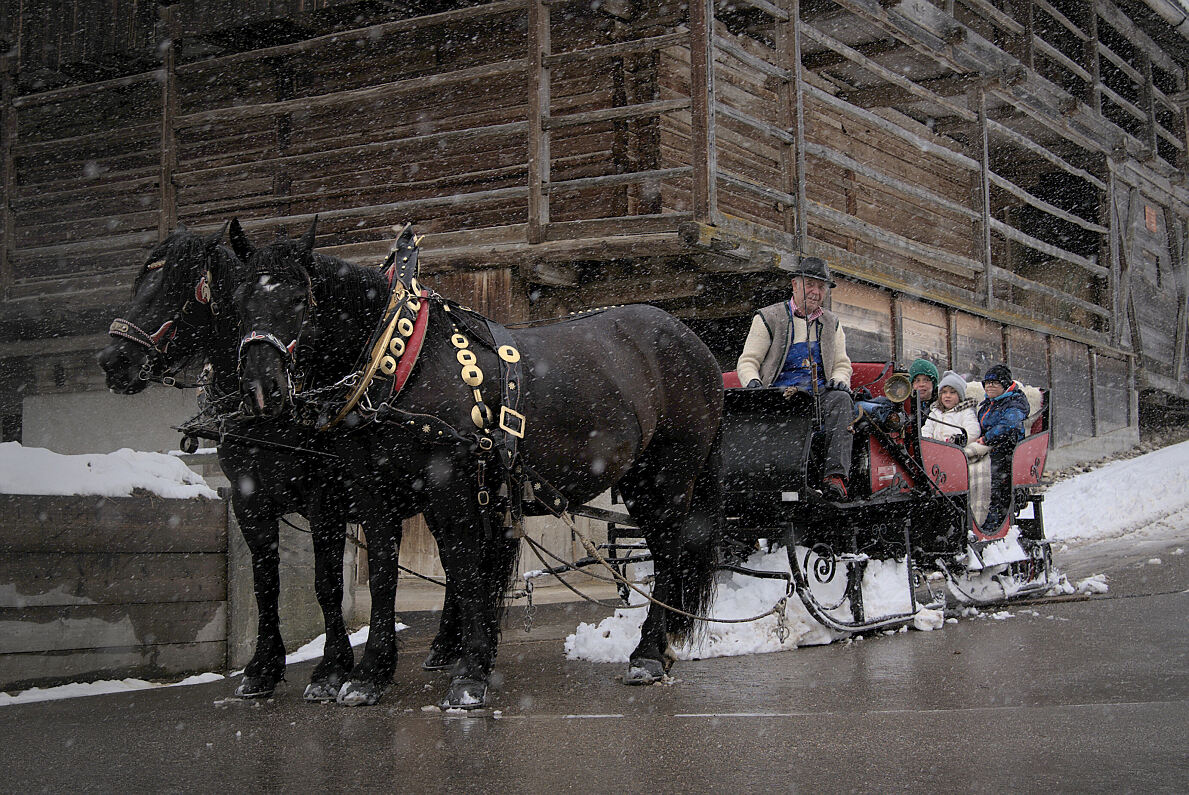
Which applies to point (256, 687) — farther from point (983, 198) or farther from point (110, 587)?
point (983, 198)

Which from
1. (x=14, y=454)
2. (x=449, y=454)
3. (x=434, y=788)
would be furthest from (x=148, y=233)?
(x=434, y=788)

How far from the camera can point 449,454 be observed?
479 cm

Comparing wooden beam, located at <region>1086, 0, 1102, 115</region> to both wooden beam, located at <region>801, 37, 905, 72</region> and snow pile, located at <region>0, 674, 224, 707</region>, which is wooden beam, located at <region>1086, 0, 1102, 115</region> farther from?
snow pile, located at <region>0, 674, 224, 707</region>

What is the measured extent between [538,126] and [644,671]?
573 cm

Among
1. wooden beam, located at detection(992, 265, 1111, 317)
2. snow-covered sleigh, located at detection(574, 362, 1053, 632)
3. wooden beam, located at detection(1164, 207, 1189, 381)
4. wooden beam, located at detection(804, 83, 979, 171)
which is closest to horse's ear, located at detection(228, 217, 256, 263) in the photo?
snow-covered sleigh, located at detection(574, 362, 1053, 632)

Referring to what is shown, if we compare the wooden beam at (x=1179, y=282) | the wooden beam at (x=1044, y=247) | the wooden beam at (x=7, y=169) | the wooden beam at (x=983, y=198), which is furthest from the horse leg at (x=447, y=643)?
the wooden beam at (x=1179, y=282)

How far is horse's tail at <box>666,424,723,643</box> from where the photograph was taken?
592 cm

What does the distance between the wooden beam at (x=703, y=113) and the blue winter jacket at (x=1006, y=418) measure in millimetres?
2747

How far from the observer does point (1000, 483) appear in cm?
853

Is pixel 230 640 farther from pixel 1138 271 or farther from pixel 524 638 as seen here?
pixel 1138 271

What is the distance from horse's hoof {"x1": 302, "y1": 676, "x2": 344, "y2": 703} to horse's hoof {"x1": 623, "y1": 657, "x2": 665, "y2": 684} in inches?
55.5

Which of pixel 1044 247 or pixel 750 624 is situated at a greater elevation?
pixel 1044 247

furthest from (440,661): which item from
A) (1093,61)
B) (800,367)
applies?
(1093,61)

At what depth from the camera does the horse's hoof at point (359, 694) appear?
4.86 meters
